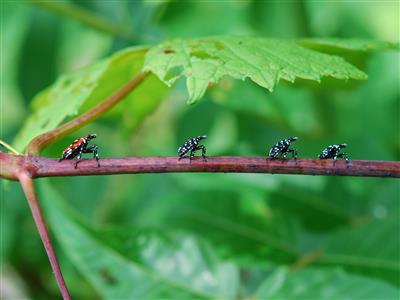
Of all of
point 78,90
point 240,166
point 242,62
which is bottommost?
point 240,166

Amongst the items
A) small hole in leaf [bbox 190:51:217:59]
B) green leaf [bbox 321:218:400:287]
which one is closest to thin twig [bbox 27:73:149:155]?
small hole in leaf [bbox 190:51:217:59]

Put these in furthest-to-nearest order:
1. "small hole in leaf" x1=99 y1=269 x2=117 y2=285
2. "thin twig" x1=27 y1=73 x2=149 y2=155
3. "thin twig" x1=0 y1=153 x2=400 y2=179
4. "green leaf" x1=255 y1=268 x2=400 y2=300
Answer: "small hole in leaf" x1=99 y1=269 x2=117 y2=285 < "green leaf" x1=255 y1=268 x2=400 y2=300 < "thin twig" x1=27 y1=73 x2=149 y2=155 < "thin twig" x1=0 y1=153 x2=400 y2=179

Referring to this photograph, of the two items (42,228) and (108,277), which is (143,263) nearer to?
(108,277)

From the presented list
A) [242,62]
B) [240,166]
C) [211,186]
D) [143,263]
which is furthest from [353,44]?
[211,186]

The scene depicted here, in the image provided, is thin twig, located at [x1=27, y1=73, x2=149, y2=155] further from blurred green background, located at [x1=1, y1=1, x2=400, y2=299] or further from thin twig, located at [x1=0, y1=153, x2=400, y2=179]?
blurred green background, located at [x1=1, y1=1, x2=400, y2=299]

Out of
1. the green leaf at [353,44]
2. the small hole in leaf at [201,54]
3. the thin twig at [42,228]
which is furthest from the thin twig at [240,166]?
the green leaf at [353,44]

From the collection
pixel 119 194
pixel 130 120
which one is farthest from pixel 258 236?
pixel 119 194
